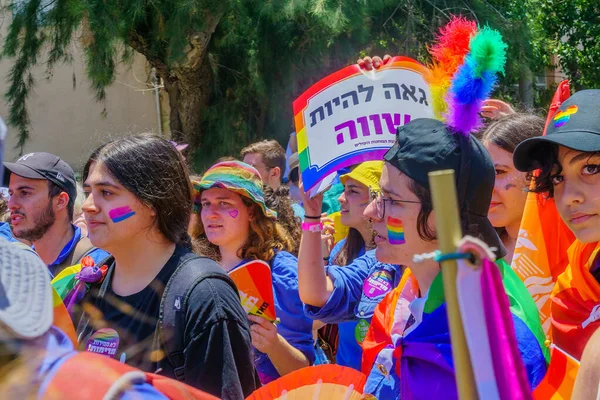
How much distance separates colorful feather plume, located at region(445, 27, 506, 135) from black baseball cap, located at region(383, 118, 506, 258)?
5 cm

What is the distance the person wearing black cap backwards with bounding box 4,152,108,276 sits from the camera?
4.28 meters

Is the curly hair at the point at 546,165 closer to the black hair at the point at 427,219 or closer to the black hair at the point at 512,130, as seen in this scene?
the black hair at the point at 427,219

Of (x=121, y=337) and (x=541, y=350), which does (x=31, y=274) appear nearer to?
(x=121, y=337)

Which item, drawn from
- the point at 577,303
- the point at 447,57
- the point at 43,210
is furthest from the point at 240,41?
the point at 577,303

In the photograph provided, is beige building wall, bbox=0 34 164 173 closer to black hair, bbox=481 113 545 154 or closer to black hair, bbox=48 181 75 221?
black hair, bbox=48 181 75 221

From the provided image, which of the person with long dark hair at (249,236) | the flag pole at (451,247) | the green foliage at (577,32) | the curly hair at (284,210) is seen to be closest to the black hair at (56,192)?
the person with long dark hair at (249,236)

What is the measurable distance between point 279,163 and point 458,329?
17.4ft

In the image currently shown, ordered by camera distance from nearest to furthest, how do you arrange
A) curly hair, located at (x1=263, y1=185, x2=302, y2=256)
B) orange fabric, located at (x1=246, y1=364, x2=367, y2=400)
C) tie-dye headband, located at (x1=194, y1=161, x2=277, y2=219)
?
1. orange fabric, located at (x1=246, y1=364, x2=367, y2=400)
2. tie-dye headband, located at (x1=194, y1=161, x2=277, y2=219)
3. curly hair, located at (x1=263, y1=185, x2=302, y2=256)

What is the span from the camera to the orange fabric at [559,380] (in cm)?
198

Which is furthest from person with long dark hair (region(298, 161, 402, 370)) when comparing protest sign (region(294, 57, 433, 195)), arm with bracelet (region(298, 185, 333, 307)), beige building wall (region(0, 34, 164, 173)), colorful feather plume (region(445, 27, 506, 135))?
beige building wall (region(0, 34, 164, 173))

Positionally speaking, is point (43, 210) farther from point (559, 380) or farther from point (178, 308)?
point (559, 380)

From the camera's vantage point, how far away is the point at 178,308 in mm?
2229

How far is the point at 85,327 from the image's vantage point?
2.46 meters

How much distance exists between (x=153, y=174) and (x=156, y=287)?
458 millimetres
